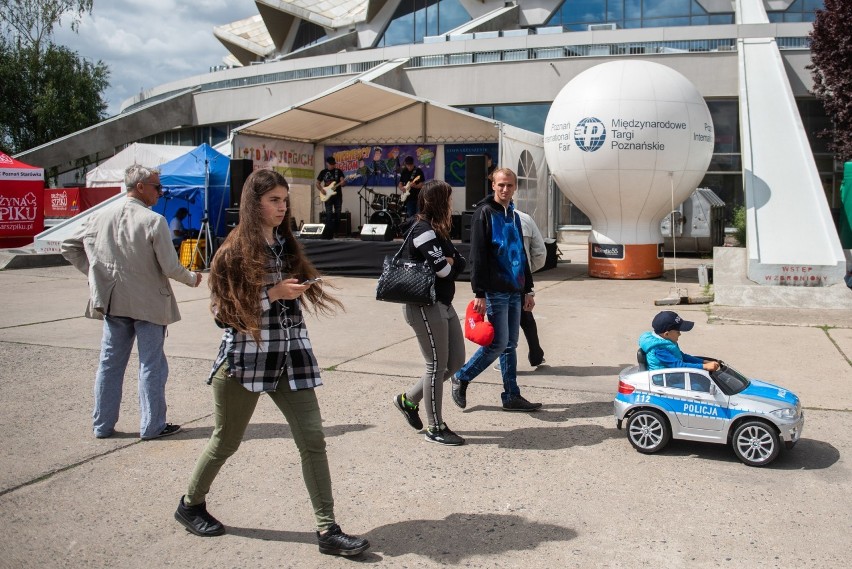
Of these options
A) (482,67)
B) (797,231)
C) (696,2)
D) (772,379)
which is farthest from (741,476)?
(696,2)

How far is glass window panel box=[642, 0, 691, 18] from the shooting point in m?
33.7

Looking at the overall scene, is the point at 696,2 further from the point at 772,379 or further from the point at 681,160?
the point at 772,379

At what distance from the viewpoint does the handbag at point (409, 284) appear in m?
4.67

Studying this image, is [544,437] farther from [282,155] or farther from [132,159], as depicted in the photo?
[132,159]

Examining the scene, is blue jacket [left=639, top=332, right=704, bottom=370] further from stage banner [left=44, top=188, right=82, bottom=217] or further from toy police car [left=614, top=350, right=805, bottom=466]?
stage banner [left=44, top=188, right=82, bottom=217]

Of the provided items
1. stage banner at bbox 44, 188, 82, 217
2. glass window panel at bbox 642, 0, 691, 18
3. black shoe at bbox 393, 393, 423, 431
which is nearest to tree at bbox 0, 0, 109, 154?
stage banner at bbox 44, 188, 82, 217

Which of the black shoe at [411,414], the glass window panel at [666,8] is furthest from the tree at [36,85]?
the black shoe at [411,414]

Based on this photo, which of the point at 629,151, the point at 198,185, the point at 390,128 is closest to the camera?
the point at 629,151

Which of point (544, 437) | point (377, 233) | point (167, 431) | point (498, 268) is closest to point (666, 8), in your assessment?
point (377, 233)

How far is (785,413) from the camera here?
4.52m

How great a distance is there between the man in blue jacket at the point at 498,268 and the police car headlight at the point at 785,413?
1833 millimetres

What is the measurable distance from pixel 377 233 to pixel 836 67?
16.0m

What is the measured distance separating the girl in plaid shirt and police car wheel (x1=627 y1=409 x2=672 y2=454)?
2128 millimetres

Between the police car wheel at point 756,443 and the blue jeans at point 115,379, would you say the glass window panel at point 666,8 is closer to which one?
the police car wheel at point 756,443
